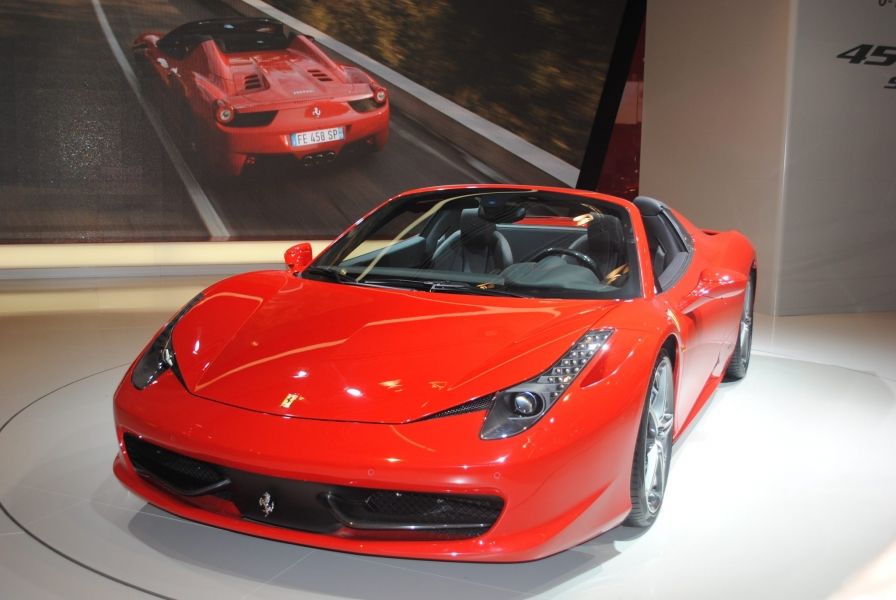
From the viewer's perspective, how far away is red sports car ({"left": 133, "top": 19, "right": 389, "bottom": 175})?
8.98m

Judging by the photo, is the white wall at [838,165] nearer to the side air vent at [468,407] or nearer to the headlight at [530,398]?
the headlight at [530,398]

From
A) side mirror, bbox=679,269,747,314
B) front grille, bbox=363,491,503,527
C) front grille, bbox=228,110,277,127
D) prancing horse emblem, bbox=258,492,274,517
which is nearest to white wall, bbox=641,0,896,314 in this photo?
side mirror, bbox=679,269,747,314

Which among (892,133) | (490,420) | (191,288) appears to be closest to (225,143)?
(191,288)

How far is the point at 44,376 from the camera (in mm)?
4453

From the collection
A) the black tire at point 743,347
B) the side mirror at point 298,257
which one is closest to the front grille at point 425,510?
the side mirror at point 298,257

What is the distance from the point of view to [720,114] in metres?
7.13

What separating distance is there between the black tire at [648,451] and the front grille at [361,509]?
0.55 metres

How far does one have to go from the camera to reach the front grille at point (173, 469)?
7.07 feet

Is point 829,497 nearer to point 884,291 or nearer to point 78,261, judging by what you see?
point 884,291

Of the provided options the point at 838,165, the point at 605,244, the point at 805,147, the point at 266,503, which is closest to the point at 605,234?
the point at 605,244

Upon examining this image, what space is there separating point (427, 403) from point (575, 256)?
1.24 metres

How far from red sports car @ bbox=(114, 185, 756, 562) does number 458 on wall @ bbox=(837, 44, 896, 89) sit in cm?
438

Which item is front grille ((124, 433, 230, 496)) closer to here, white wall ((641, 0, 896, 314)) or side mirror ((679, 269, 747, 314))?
side mirror ((679, 269, 747, 314))

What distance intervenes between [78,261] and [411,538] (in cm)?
796
